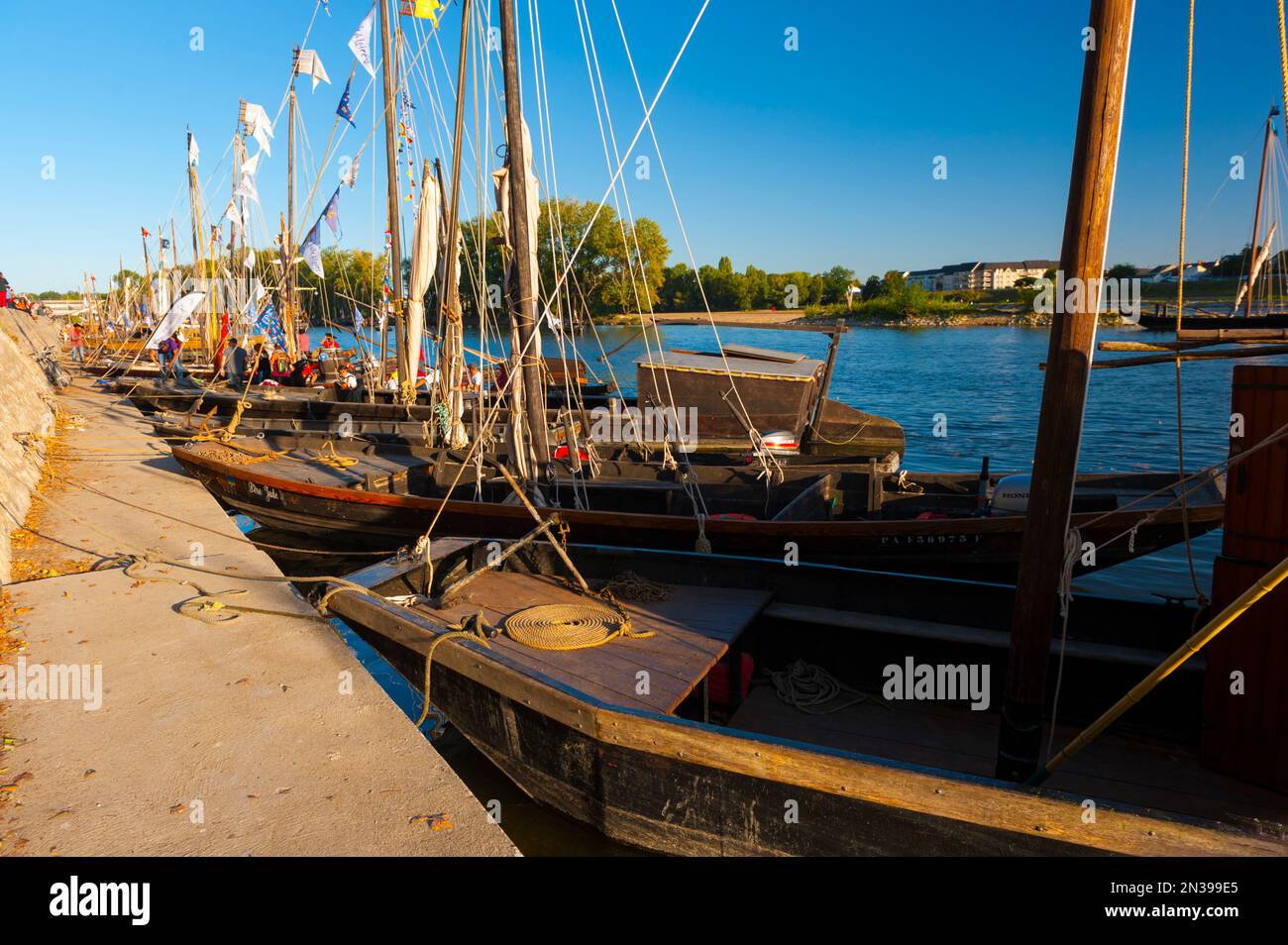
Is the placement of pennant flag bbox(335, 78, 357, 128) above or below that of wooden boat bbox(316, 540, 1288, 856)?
above

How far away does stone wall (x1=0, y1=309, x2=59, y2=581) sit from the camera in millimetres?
8105

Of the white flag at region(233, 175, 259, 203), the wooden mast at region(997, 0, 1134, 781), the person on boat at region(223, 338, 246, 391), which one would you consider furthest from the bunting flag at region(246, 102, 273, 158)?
the wooden mast at region(997, 0, 1134, 781)

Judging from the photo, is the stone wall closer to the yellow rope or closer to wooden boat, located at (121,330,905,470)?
wooden boat, located at (121,330,905,470)

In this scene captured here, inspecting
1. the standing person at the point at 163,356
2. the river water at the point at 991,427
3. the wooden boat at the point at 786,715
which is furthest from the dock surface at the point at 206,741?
the standing person at the point at 163,356

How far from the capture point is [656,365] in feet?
55.3

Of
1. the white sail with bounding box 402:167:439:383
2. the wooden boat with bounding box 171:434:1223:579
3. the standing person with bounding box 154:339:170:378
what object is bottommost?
the wooden boat with bounding box 171:434:1223:579

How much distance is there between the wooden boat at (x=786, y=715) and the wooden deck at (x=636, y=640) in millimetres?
21

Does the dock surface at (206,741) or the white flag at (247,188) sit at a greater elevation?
the white flag at (247,188)

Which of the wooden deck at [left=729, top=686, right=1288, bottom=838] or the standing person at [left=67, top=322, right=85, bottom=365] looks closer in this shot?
the wooden deck at [left=729, top=686, right=1288, bottom=838]

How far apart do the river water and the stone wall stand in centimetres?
380

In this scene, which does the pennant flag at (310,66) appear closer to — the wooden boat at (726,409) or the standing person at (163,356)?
the wooden boat at (726,409)

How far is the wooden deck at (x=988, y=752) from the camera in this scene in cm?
438

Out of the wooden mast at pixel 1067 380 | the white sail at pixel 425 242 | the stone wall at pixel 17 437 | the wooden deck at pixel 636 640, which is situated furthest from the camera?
the white sail at pixel 425 242

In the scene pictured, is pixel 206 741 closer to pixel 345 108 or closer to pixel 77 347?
pixel 345 108
